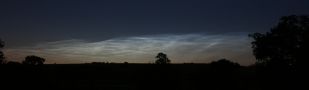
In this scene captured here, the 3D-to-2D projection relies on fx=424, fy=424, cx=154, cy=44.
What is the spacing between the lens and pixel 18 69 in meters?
63.7

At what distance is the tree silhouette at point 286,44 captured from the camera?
5912 centimetres

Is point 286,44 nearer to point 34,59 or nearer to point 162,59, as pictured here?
point 162,59

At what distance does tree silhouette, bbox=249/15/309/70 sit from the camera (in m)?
59.1

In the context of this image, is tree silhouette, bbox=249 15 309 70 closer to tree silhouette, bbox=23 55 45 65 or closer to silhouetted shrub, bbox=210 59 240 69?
silhouetted shrub, bbox=210 59 240 69

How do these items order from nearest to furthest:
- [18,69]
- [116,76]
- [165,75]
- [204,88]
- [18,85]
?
[18,85]
[18,69]
[165,75]
[204,88]
[116,76]

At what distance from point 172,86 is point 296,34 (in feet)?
68.4

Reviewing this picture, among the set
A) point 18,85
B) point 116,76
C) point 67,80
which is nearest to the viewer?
point 18,85

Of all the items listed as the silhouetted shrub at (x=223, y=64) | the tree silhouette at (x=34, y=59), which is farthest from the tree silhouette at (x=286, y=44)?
the tree silhouette at (x=34, y=59)

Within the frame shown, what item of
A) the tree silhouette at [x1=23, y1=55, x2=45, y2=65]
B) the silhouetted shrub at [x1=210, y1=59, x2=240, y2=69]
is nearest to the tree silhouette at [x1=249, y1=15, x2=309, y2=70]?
the silhouetted shrub at [x1=210, y1=59, x2=240, y2=69]

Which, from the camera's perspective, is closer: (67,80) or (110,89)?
(110,89)

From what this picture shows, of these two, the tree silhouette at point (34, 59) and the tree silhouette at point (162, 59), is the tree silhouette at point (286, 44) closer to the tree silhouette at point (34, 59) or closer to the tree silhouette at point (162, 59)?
the tree silhouette at point (162, 59)

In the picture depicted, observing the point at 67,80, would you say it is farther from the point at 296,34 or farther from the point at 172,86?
the point at 296,34

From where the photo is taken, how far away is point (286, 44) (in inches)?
2363

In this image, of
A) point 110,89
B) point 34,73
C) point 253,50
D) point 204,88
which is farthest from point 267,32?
point 110,89
